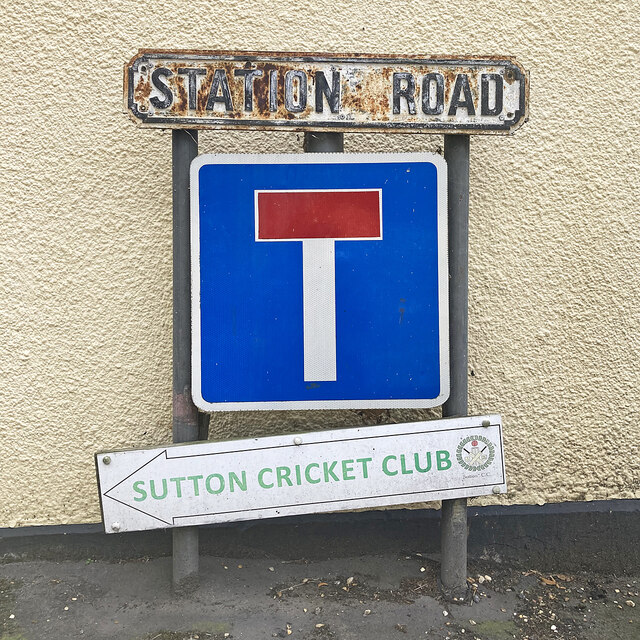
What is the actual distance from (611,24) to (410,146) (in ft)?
2.67

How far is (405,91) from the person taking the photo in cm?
176

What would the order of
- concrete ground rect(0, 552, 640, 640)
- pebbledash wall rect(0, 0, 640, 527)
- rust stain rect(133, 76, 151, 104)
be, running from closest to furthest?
rust stain rect(133, 76, 151, 104)
concrete ground rect(0, 552, 640, 640)
pebbledash wall rect(0, 0, 640, 527)

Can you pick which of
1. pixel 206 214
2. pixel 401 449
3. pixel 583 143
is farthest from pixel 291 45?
A: pixel 401 449

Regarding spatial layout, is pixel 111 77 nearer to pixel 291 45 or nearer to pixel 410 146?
pixel 291 45

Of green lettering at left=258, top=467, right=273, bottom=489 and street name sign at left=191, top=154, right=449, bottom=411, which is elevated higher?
street name sign at left=191, top=154, right=449, bottom=411

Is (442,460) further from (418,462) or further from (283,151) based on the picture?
(283,151)

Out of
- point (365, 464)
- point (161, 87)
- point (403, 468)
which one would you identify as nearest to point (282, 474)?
point (365, 464)

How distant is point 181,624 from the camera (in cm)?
186

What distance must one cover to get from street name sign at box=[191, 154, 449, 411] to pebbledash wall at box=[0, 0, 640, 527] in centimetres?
31

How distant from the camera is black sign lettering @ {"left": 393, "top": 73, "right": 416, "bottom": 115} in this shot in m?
1.76

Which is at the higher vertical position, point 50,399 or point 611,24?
point 611,24

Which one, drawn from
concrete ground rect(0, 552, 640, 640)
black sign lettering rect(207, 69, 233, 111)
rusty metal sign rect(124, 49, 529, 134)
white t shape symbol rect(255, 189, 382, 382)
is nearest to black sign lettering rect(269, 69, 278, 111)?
Answer: rusty metal sign rect(124, 49, 529, 134)

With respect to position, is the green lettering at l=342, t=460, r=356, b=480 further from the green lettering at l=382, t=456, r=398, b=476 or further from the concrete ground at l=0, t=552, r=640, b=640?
the concrete ground at l=0, t=552, r=640, b=640

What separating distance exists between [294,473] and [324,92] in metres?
1.14
